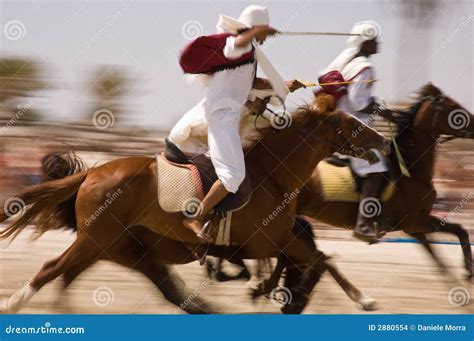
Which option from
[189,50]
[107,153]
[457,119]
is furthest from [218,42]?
[107,153]

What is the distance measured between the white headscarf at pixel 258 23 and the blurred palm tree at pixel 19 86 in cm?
626

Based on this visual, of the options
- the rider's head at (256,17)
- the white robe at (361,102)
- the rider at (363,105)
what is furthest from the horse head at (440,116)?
the rider's head at (256,17)

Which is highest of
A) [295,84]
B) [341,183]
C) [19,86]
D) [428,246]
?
[295,84]

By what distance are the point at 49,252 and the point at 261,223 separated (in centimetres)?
362

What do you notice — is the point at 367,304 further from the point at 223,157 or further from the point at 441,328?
the point at 223,157

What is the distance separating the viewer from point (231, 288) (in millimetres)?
7859

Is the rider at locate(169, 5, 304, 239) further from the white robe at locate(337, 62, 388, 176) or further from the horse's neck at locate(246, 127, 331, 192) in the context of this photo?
the white robe at locate(337, 62, 388, 176)

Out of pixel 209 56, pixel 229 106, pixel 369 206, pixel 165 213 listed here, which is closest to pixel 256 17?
pixel 209 56

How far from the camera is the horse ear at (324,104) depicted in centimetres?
654

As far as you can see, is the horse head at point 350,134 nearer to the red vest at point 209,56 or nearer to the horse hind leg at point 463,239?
the red vest at point 209,56

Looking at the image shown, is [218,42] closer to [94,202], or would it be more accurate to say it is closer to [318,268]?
[94,202]

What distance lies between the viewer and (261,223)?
6.23 meters

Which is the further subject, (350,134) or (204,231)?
(350,134)

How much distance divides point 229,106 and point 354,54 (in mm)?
2064
